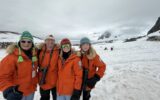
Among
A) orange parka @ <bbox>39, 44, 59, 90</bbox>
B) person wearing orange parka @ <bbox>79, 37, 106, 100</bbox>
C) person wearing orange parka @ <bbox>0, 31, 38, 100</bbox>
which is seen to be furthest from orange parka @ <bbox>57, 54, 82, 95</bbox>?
person wearing orange parka @ <bbox>0, 31, 38, 100</bbox>

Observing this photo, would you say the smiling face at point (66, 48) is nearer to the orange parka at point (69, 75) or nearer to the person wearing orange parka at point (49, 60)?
the orange parka at point (69, 75)

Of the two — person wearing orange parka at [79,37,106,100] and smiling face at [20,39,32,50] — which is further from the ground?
smiling face at [20,39,32,50]

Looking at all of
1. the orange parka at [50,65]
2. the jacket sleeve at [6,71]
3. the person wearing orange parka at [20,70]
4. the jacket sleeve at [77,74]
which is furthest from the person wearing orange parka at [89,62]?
the jacket sleeve at [6,71]

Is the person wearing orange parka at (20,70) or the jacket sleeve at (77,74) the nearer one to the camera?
the person wearing orange parka at (20,70)

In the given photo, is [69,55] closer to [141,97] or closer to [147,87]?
[141,97]

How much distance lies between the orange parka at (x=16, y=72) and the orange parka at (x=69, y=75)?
0.63m

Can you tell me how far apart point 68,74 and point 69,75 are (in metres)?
0.03

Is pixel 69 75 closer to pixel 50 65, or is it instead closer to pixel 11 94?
pixel 50 65

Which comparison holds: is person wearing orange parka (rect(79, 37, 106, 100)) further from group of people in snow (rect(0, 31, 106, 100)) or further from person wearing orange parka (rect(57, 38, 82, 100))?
person wearing orange parka (rect(57, 38, 82, 100))

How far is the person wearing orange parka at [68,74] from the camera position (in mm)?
3947

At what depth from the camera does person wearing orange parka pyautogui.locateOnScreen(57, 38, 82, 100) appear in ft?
13.0

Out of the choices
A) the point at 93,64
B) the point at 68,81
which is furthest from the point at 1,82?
the point at 93,64

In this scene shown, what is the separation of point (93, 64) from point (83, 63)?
0.87 feet

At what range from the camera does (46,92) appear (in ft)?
14.8
